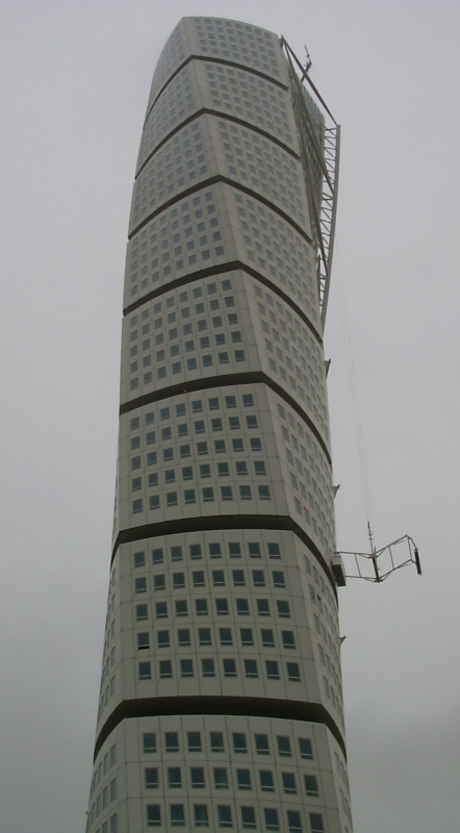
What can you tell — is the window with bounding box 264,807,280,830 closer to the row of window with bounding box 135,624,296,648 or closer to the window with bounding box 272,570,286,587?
the row of window with bounding box 135,624,296,648

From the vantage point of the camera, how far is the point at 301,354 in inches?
2608

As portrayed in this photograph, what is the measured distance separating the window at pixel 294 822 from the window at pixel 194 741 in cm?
501

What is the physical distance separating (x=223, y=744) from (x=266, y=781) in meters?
2.62

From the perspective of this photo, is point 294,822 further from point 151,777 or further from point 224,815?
point 151,777

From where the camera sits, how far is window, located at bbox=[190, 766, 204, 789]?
1711 inches

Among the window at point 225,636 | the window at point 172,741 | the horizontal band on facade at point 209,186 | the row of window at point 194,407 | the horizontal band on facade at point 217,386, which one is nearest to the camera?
the window at point 172,741

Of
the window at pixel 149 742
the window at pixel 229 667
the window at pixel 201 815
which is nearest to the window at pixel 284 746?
the window at pixel 229 667

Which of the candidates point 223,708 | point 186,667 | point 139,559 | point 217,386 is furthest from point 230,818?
point 217,386

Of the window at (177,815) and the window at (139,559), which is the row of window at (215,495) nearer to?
the window at (139,559)

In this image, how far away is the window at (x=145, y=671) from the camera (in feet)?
158

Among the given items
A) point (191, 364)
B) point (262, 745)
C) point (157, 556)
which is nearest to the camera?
point (262, 745)

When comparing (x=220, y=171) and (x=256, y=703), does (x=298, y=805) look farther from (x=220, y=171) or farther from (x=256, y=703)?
(x=220, y=171)

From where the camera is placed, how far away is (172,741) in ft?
148

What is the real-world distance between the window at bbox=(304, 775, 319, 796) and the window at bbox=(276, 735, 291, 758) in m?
1.29
